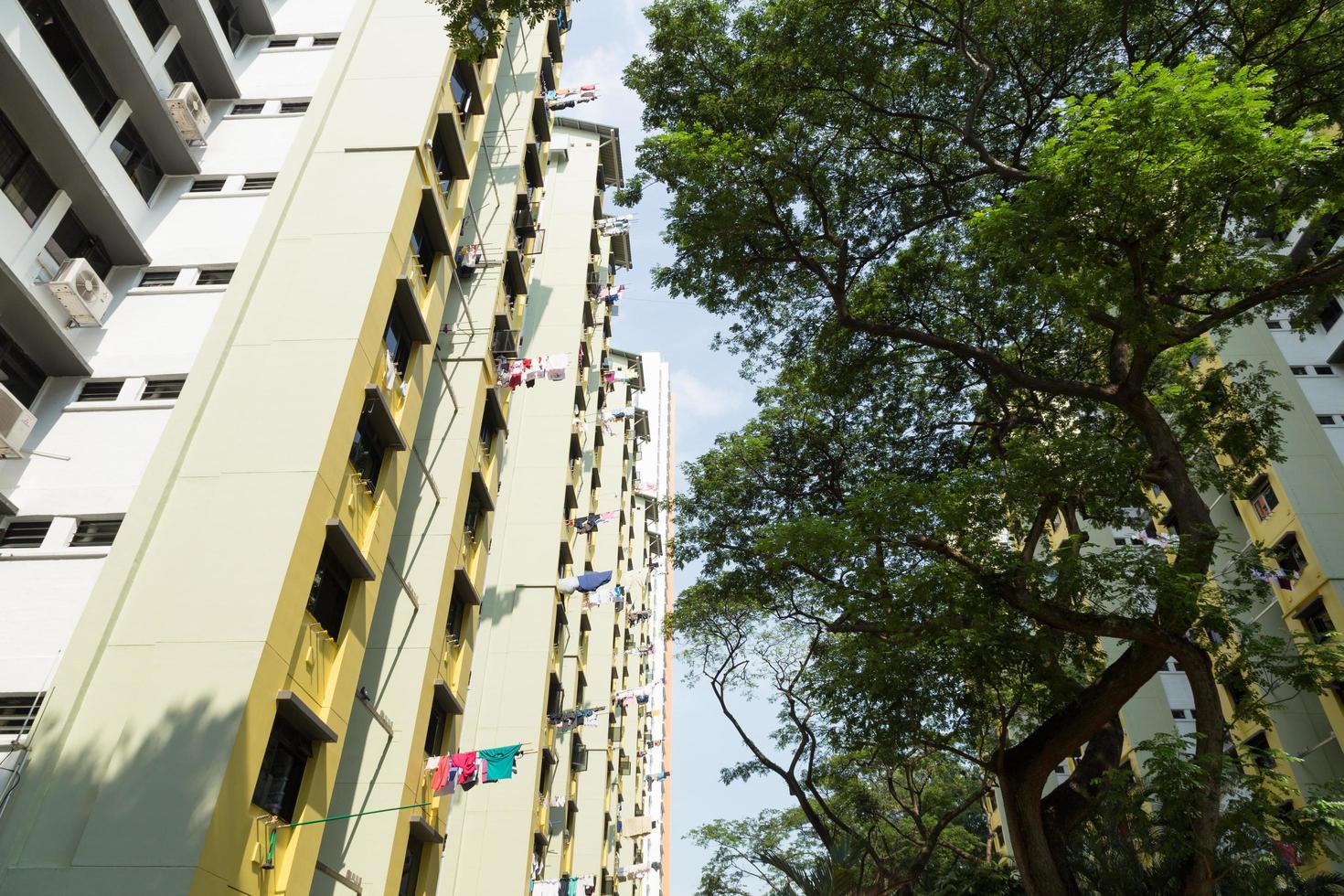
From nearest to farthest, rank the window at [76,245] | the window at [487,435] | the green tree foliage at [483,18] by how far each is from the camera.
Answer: the green tree foliage at [483,18], the window at [76,245], the window at [487,435]

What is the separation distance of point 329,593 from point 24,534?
3.69m

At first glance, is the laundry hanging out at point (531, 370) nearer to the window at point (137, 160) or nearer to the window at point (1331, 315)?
the window at point (137, 160)

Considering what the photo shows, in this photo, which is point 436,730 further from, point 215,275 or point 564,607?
point 564,607

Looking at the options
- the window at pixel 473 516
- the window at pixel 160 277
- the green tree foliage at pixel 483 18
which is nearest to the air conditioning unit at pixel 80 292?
the window at pixel 160 277

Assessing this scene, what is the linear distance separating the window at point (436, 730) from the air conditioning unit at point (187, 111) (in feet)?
33.3

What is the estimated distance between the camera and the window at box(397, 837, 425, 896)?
14156mm

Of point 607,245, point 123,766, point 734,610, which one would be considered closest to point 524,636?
point 734,610

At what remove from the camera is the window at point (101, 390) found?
1259 cm

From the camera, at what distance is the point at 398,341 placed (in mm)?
14648

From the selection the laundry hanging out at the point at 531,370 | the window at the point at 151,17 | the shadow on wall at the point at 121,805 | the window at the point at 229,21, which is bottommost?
the shadow on wall at the point at 121,805

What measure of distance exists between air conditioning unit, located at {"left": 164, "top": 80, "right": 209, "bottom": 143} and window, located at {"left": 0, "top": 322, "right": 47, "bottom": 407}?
4773 millimetres

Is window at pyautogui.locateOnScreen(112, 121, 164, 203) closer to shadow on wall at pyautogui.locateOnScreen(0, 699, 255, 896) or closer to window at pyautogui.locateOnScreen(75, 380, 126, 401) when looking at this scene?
window at pyautogui.locateOnScreen(75, 380, 126, 401)

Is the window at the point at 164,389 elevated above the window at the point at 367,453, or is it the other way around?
the window at the point at 164,389

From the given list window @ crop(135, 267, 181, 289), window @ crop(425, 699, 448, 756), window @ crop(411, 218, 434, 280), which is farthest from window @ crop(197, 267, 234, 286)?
window @ crop(425, 699, 448, 756)
